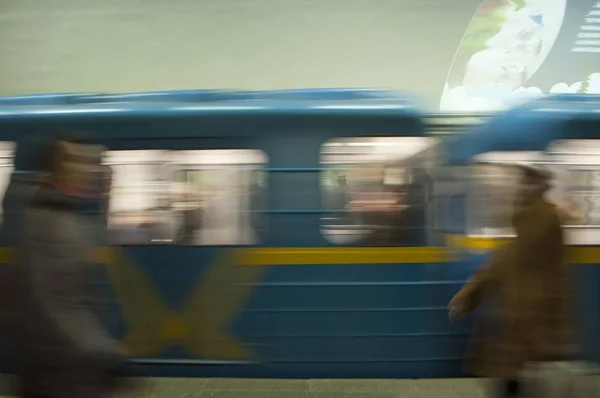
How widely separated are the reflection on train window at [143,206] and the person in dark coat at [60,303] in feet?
7.14

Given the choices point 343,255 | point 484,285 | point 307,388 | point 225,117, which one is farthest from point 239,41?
point 484,285

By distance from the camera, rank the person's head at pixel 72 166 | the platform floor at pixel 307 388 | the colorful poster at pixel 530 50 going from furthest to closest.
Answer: the colorful poster at pixel 530 50 < the platform floor at pixel 307 388 < the person's head at pixel 72 166

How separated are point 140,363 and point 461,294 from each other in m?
2.55

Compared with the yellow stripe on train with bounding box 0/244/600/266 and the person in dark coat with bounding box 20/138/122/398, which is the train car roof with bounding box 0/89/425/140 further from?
the person in dark coat with bounding box 20/138/122/398

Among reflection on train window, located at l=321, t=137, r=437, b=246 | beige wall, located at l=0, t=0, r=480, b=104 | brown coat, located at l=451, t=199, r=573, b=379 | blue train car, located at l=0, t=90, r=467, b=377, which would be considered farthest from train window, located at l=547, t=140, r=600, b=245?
beige wall, located at l=0, t=0, r=480, b=104

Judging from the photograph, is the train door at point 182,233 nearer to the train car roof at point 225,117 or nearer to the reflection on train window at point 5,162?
the train car roof at point 225,117

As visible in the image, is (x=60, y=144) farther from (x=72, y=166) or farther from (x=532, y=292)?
(x=532, y=292)

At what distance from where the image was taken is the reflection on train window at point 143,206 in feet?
14.6

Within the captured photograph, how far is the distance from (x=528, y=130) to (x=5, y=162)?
4.05 metres

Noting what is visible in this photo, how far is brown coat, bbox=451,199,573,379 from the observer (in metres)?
2.99

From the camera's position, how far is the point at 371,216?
14.5ft

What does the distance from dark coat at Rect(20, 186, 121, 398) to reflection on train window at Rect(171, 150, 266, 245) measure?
2.20m

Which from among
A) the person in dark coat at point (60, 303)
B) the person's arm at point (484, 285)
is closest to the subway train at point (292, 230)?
the person's arm at point (484, 285)

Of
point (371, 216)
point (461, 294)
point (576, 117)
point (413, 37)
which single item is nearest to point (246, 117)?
point (371, 216)
